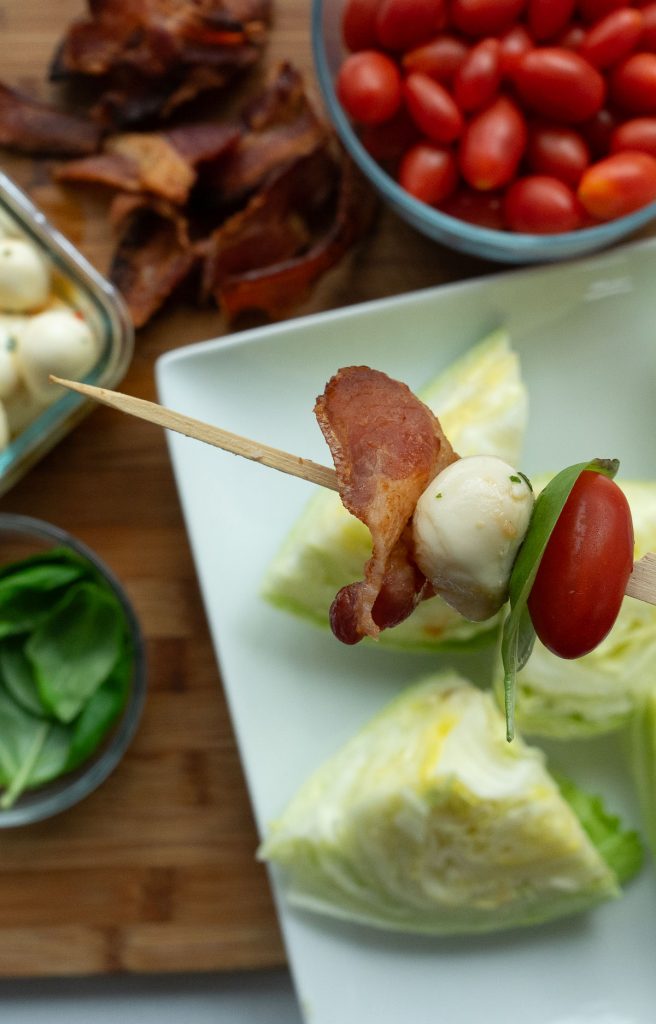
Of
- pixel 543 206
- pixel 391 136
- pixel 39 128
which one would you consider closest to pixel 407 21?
pixel 391 136

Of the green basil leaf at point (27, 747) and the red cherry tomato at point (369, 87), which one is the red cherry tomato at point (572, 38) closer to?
the red cherry tomato at point (369, 87)

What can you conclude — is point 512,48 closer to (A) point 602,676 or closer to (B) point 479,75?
(B) point 479,75

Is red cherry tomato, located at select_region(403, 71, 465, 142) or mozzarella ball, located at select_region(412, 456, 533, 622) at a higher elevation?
red cherry tomato, located at select_region(403, 71, 465, 142)

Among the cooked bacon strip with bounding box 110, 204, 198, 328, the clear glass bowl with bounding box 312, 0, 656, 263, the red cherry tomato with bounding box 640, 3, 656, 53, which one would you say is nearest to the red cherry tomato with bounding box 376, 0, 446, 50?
the clear glass bowl with bounding box 312, 0, 656, 263

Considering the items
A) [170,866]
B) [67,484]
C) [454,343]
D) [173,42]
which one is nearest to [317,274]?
[454,343]

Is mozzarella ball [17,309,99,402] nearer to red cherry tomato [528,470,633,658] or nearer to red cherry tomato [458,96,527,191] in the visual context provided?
red cherry tomato [458,96,527,191]
